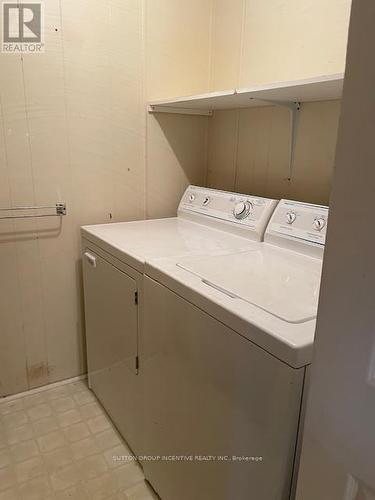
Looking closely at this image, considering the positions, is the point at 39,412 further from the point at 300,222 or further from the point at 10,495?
the point at 300,222

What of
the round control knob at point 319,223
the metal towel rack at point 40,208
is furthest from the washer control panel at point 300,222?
the metal towel rack at point 40,208

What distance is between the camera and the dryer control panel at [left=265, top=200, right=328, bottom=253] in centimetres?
134

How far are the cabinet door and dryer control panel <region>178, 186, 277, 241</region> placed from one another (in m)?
0.55

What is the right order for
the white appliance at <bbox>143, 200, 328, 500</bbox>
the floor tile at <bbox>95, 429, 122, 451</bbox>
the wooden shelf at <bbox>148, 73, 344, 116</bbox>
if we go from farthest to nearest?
the floor tile at <bbox>95, 429, 122, 451</bbox>
the wooden shelf at <bbox>148, 73, 344, 116</bbox>
the white appliance at <bbox>143, 200, 328, 500</bbox>

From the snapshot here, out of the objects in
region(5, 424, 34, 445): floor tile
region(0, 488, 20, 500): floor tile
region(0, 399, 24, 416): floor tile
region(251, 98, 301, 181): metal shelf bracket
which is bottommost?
region(0, 488, 20, 500): floor tile

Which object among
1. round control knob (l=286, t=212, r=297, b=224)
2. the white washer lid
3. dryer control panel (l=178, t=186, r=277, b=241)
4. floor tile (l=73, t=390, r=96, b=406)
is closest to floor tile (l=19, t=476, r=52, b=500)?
floor tile (l=73, t=390, r=96, b=406)

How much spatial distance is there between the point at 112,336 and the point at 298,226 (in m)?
0.93

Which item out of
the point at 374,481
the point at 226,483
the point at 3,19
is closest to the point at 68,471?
the point at 226,483

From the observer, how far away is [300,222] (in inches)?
55.8

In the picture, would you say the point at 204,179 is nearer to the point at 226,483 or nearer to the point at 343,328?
the point at 226,483

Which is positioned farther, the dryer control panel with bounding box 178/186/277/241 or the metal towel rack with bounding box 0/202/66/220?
the metal towel rack with bounding box 0/202/66/220

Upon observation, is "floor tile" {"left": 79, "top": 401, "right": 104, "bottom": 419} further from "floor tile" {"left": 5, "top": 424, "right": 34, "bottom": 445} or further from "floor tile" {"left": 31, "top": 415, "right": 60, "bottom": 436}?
"floor tile" {"left": 5, "top": 424, "right": 34, "bottom": 445}

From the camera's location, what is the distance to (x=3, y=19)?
1576 mm

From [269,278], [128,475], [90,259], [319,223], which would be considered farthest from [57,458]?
[319,223]
